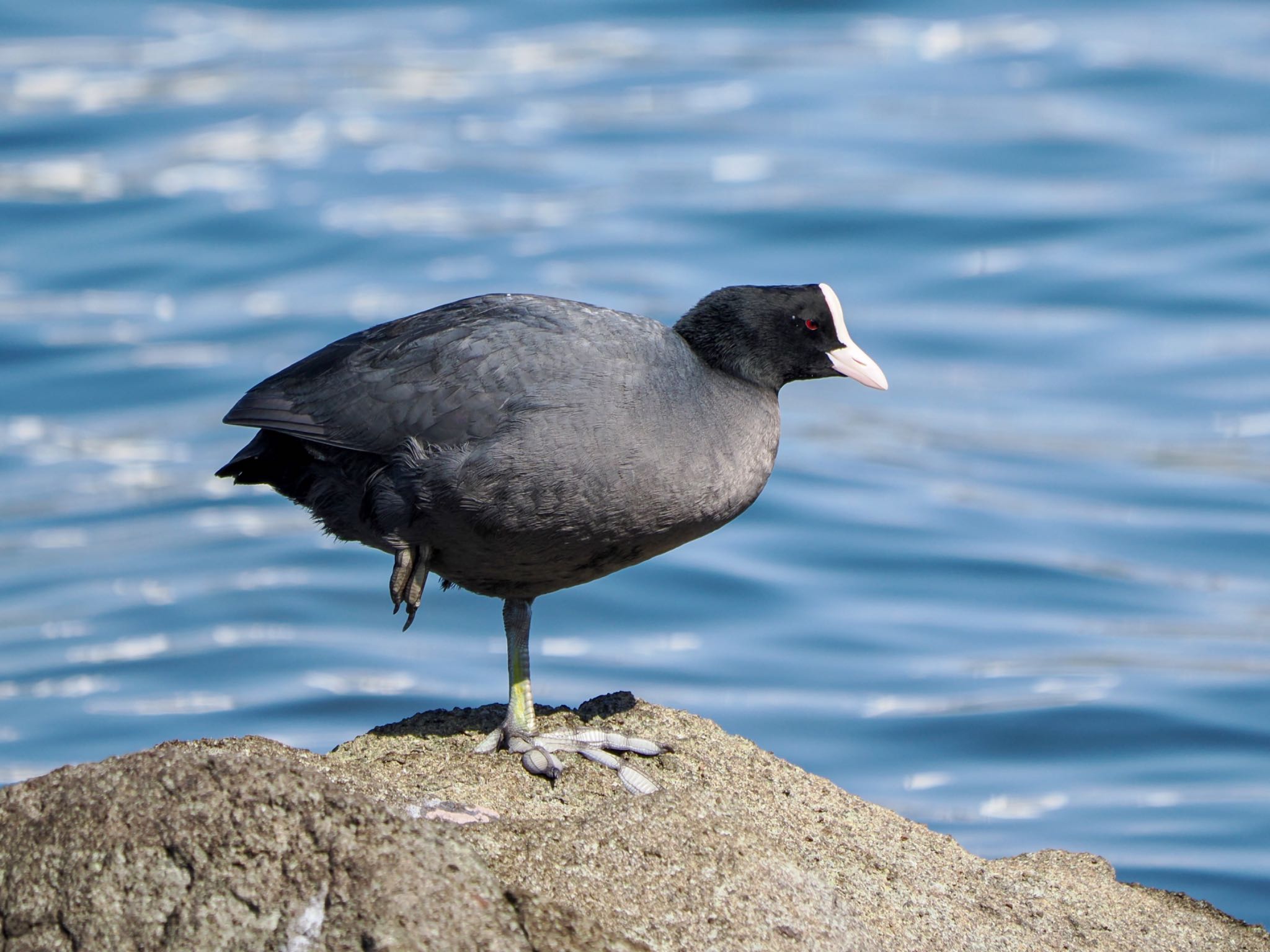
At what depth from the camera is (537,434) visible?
4.55 m

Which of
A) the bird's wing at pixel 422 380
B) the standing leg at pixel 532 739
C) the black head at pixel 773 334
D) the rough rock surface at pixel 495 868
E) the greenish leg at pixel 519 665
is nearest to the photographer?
the rough rock surface at pixel 495 868

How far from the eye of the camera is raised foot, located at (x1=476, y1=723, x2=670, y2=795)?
4.51 metres

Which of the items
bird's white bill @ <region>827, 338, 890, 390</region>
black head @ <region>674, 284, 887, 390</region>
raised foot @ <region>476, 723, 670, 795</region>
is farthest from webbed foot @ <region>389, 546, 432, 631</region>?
bird's white bill @ <region>827, 338, 890, 390</region>

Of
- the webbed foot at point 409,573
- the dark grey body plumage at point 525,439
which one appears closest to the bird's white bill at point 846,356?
the dark grey body plumage at point 525,439

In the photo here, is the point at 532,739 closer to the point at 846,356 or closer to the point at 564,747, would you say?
the point at 564,747


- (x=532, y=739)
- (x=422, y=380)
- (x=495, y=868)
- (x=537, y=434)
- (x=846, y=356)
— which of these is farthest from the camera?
(x=846, y=356)

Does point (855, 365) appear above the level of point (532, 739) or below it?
above

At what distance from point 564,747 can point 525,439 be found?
0.86 meters

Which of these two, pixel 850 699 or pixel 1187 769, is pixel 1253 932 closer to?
pixel 1187 769

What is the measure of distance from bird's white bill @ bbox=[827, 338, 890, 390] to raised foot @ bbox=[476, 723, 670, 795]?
1.25m

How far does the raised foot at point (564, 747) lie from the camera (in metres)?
4.51

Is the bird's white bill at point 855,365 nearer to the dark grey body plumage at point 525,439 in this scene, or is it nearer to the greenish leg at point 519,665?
the dark grey body plumage at point 525,439

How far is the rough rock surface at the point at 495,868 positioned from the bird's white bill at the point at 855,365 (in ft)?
4.09

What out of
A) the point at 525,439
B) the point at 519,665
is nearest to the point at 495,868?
the point at 525,439
